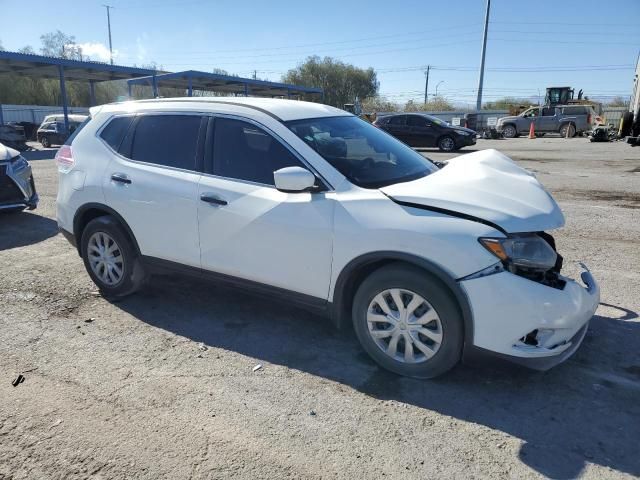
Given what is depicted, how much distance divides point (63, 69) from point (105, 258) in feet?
93.3

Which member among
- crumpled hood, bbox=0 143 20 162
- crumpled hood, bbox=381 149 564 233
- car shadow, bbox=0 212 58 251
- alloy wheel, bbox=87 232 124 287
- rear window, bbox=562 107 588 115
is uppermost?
rear window, bbox=562 107 588 115

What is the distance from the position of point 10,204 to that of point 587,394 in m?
7.89

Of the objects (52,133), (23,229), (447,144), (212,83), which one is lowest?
(23,229)

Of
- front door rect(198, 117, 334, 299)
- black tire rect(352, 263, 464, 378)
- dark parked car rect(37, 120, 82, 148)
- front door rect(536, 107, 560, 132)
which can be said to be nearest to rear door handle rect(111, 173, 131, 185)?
front door rect(198, 117, 334, 299)

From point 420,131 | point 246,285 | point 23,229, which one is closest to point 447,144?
point 420,131

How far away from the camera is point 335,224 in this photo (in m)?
3.21

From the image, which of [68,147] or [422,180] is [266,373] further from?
[68,147]

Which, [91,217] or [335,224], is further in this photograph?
[91,217]

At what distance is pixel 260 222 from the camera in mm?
3504

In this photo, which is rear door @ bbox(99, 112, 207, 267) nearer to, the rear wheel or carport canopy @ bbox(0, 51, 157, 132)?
carport canopy @ bbox(0, 51, 157, 132)

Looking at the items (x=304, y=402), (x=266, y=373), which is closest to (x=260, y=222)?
(x=266, y=373)

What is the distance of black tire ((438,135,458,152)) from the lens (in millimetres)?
19719

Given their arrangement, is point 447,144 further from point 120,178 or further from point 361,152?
point 120,178

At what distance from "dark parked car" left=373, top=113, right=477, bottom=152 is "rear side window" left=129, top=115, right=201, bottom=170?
623 inches
